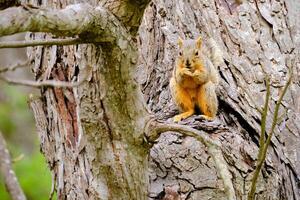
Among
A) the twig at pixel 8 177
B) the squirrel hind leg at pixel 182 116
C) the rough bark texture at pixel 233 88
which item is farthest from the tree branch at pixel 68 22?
the squirrel hind leg at pixel 182 116

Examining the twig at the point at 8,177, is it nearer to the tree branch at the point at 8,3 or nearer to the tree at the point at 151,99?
the tree at the point at 151,99

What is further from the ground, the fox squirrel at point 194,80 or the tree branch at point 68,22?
the tree branch at point 68,22

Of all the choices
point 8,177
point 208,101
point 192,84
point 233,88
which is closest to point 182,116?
point 208,101

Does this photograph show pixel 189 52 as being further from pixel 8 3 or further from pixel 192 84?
pixel 8 3

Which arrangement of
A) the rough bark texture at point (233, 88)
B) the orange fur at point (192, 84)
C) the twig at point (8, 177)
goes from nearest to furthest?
the twig at point (8, 177) → the rough bark texture at point (233, 88) → the orange fur at point (192, 84)

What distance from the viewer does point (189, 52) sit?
171 inches

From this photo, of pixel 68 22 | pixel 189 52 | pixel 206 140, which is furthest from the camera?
pixel 189 52

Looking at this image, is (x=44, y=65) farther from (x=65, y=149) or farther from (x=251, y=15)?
(x=251, y=15)

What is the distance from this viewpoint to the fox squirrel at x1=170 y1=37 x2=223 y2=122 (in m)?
4.25

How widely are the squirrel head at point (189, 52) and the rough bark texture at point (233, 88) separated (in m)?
0.07

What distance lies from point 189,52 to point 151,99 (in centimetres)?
37

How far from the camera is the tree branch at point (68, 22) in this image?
2414 mm

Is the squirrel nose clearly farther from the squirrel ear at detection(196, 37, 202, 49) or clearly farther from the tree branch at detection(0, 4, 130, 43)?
the tree branch at detection(0, 4, 130, 43)

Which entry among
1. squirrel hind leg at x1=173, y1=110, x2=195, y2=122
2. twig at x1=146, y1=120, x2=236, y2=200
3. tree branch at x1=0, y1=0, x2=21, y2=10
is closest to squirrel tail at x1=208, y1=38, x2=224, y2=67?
squirrel hind leg at x1=173, y1=110, x2=195, y2=122
